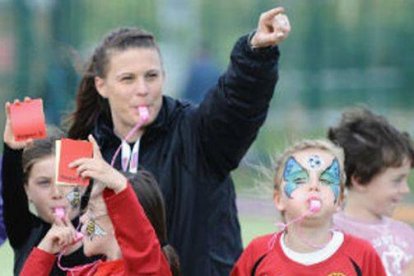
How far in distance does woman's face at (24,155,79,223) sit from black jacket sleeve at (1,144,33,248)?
65 mm

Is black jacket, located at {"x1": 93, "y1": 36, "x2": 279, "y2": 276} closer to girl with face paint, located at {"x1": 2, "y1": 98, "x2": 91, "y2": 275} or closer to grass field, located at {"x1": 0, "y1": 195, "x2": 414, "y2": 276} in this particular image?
girl with face paint, located at {"x1": 2, "y1": 98, "x2": 91, "y2": 275}

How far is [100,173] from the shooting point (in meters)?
4.73

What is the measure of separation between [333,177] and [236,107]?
452mm

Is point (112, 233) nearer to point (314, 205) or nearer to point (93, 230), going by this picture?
point (93, 230)

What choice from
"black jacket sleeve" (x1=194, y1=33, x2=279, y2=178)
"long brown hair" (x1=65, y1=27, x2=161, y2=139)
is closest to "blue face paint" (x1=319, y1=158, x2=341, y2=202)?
"black jacket sleeve" (x1=194, y1=33, x2=279, y2=178)

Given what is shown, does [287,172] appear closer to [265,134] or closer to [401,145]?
[401,145]

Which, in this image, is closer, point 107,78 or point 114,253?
point 114,253

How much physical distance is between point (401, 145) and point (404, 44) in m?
9.18

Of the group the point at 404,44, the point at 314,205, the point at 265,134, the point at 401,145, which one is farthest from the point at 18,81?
the point at 314,205

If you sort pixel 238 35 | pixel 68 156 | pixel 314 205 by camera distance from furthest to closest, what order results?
1. pixel 238 35
2. pixel 314 205
3. pixel 68 156

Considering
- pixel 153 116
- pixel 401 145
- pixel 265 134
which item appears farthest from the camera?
pixel 265 134

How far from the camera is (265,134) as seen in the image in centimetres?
1456

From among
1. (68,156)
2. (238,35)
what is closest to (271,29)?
(68,156)

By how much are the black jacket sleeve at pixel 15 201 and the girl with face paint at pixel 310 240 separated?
3.51ft
